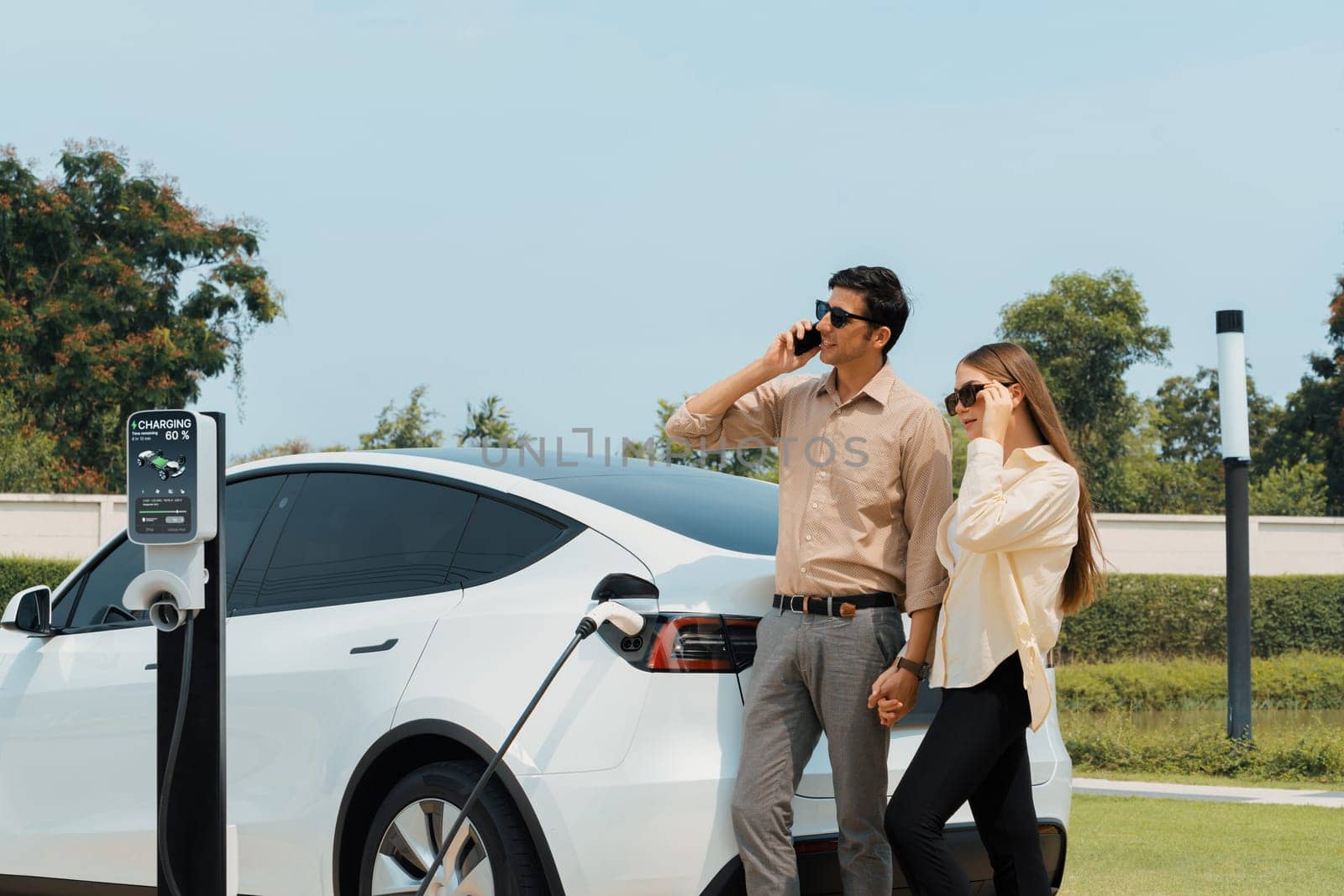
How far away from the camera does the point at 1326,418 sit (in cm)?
4697

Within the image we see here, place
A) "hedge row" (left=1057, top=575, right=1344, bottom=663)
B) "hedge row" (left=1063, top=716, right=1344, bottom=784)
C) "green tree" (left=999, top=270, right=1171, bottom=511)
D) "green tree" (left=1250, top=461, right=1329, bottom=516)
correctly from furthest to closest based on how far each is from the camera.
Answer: "green tree" (left=999, top=270, right=1171, bottom=511) → "green tree" (left=1250, top=461, right=1329, bottom=516) → "hedge row" (left=1057, top=575, right=1344, bottom=663) → "hedge row" (left=1063, top=716, right=1344, bottom=784)

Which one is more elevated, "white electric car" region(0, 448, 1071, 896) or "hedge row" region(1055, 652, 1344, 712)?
"white electric car" region(0, 448, 1071, 896)

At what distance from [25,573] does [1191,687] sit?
67.8 ft

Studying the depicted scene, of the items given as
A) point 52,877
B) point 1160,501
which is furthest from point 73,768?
point 1160,501

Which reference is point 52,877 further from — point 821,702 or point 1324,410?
point 1324,410

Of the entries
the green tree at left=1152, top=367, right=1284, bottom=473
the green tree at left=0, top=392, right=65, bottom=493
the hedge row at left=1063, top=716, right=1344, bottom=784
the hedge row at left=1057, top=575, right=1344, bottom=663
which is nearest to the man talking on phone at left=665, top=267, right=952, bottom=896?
the hedge row at left=1063, top=716, right=1344, bottom=784

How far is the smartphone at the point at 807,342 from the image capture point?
13.4ft

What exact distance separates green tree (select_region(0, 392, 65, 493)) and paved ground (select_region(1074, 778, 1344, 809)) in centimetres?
2913

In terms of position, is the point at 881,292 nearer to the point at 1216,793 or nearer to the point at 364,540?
the point at 364,540

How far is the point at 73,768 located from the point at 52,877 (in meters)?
0.41

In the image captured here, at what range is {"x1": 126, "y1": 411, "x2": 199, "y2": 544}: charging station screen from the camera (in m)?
3.94

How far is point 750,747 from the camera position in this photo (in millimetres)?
3639

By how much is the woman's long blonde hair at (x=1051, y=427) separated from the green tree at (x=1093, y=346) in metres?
48.2

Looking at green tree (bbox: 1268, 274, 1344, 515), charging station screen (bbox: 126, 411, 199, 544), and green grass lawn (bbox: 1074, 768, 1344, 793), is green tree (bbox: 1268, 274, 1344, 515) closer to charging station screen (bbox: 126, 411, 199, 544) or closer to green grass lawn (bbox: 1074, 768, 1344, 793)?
green grass lawn (bbox: 1074, 768, 1344, 793)
